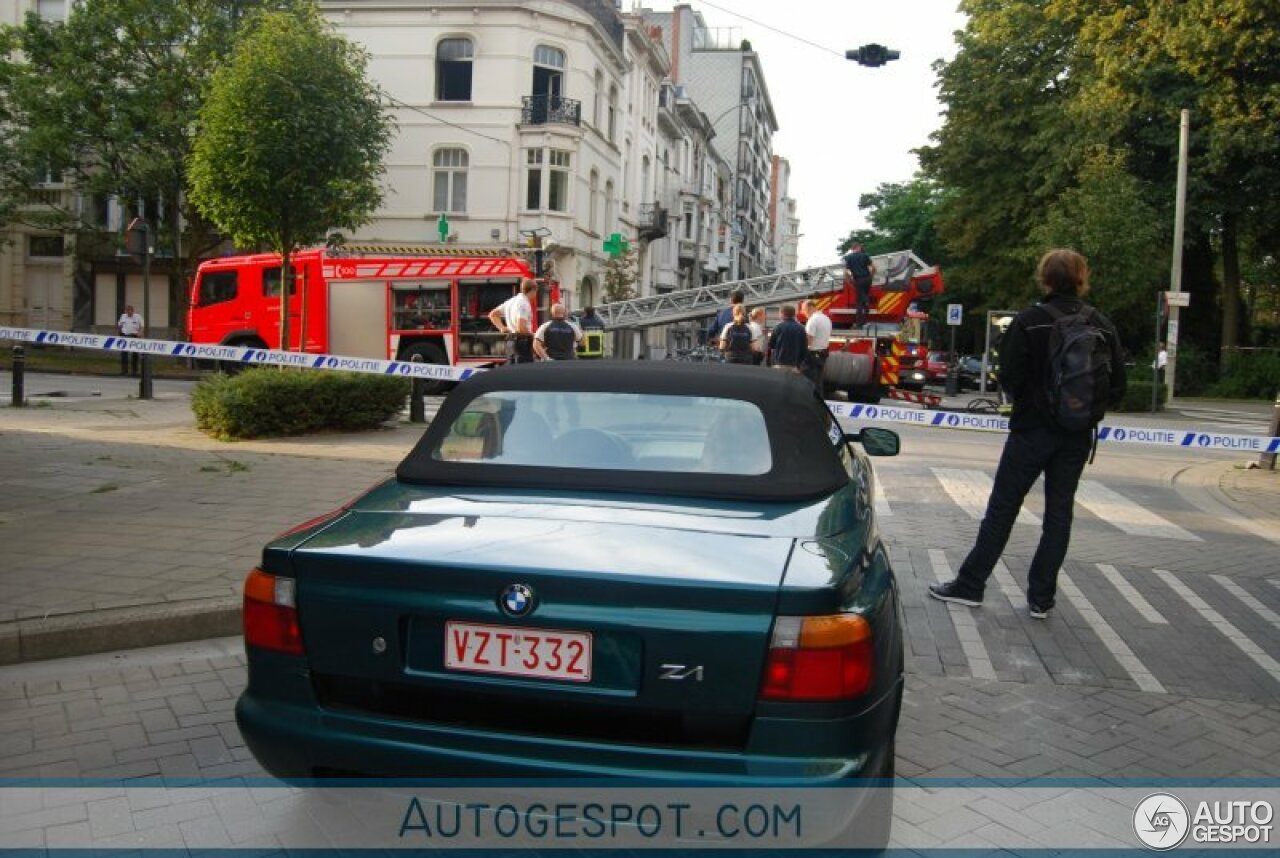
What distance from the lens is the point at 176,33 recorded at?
97.3 feet

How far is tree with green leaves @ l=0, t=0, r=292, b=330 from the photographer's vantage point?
96.8 ft

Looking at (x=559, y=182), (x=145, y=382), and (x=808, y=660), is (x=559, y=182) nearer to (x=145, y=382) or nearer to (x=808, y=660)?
(x=145, y=382)

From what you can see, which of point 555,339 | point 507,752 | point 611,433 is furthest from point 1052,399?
point 555,339

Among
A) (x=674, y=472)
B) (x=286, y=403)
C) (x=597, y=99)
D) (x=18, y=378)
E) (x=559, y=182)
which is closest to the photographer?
(x=674, y=472)

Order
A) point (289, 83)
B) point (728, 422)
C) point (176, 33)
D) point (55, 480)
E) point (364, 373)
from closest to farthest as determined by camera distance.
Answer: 1. point (728, 422)
2. point (55, 480)
3. point (364, 373)
4. point (289, 83)
5. point (176, 33)

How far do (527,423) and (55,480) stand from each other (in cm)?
648

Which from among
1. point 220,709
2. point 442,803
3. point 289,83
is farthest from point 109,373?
point 442,803

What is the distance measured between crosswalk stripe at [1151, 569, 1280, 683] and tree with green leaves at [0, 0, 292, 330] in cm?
2821

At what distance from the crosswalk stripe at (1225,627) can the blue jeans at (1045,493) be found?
3.03 feet

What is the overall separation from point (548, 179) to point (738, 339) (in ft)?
61.7

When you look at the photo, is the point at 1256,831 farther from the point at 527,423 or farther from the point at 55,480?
the point at 55,480

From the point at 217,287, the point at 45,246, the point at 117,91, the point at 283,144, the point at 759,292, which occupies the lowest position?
the point at 217,287

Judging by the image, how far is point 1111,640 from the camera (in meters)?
5.39

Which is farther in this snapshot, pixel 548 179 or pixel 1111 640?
pixel 548 179
